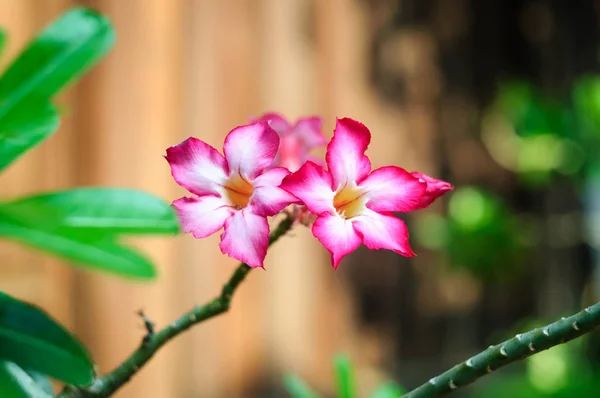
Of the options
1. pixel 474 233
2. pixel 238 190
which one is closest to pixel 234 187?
pixel 238 190

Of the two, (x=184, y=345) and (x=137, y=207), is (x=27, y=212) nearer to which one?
(x=137, y=207)

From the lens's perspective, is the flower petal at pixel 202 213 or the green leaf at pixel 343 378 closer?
the flower petal at pixel 202 213

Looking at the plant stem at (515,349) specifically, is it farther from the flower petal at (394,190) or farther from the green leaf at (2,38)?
the green leaf at (2,38)

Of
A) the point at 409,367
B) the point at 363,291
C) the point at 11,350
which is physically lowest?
the point at 409,367

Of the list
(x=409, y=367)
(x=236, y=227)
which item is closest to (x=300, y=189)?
(x=236, y=227)

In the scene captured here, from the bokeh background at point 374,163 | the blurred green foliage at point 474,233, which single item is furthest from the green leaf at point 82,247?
the blurred green foliage at point 474,233

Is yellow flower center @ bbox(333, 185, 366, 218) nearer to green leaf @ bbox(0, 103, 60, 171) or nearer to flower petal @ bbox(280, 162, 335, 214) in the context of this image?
flower petal @ bbox(280, 162, 335, 214)
